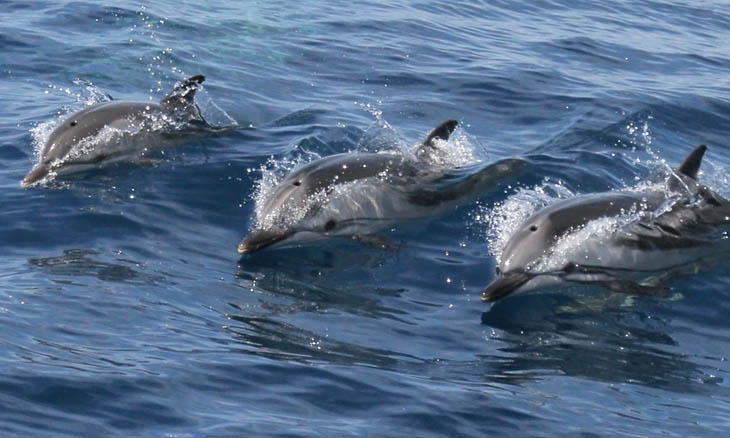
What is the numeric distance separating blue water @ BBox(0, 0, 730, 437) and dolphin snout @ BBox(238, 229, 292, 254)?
159 mm

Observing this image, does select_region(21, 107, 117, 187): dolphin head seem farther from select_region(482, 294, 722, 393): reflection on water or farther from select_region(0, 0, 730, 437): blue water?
select_region(482, 294, 722, 393): reflection on water

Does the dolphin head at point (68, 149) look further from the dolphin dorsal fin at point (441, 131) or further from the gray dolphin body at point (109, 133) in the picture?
the dolphin dorsal fin at point (441, 131)

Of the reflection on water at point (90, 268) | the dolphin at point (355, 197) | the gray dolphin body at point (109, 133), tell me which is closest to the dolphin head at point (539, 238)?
the dolphin at point (355, 197)

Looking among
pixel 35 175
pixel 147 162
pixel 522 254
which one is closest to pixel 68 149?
pixel 35 175

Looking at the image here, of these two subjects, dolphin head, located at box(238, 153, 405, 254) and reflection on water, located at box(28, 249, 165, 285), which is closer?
reflection on water, located at box(28, 249, 165, 285)

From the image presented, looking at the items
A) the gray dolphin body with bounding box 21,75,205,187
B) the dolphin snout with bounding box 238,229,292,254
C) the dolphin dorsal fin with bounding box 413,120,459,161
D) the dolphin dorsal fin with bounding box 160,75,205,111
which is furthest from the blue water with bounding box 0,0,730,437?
the dolphin dorsal fin with bounding box 413,120,459,161

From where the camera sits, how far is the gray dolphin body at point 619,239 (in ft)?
36.2

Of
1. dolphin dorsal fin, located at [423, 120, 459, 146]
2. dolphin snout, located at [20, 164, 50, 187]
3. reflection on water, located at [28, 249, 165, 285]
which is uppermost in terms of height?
dolphin dorsal fin, located at [423, 120, 459, 146]

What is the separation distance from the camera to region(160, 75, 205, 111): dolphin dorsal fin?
15.0m

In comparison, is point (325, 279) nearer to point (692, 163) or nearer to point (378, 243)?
point (378, 243)

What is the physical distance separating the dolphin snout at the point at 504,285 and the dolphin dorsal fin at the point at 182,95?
5.59 m

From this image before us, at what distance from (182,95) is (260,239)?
156 inches

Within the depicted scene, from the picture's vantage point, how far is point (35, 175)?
1344 centimetres

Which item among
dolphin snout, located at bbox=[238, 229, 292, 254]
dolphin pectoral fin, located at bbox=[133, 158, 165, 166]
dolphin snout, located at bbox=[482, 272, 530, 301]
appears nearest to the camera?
dolphin snout, located at bbox=[482, 272, 530, 301]
